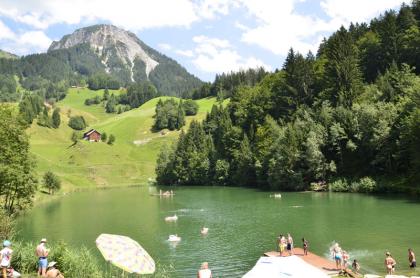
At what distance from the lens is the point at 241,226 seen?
59125 mm

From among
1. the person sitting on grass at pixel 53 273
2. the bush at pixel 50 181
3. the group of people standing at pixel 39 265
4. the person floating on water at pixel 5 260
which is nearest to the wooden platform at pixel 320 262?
the person sitting on grass at pixel 53 273

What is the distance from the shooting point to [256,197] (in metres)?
95.8

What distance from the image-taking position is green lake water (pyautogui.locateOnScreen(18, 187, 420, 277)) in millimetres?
41938

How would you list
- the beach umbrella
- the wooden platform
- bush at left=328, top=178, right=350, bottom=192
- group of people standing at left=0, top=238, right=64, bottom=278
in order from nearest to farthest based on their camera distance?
the beach umbrella → group of people standing at left=0, top=238, right=64, bottom=278 → the wooden platform → bush at left=328, top=178, right=350, bottom=192

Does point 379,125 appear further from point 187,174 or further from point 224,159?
point 187,174

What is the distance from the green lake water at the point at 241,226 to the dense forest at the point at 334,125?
11972 millimetres

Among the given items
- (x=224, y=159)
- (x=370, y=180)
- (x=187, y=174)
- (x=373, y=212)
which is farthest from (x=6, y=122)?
(x=187, y=174)

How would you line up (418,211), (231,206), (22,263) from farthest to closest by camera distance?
(231,206) < (418,211) < (22,263)

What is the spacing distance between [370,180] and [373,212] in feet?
94.7

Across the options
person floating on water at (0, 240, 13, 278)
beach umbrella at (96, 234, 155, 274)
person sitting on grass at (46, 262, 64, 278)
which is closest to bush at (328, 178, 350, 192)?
person sitting on grass at (46, 262, 64, 278)

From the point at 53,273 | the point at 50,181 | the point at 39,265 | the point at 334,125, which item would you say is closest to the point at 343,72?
the point at 334,125

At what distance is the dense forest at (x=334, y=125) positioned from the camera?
90938 millimetres

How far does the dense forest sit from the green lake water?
11972 millimetres

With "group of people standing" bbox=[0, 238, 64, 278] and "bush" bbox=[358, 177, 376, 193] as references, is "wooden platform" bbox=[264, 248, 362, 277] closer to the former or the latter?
"group of people standing" bbox=[0, 238, 64, 278]
